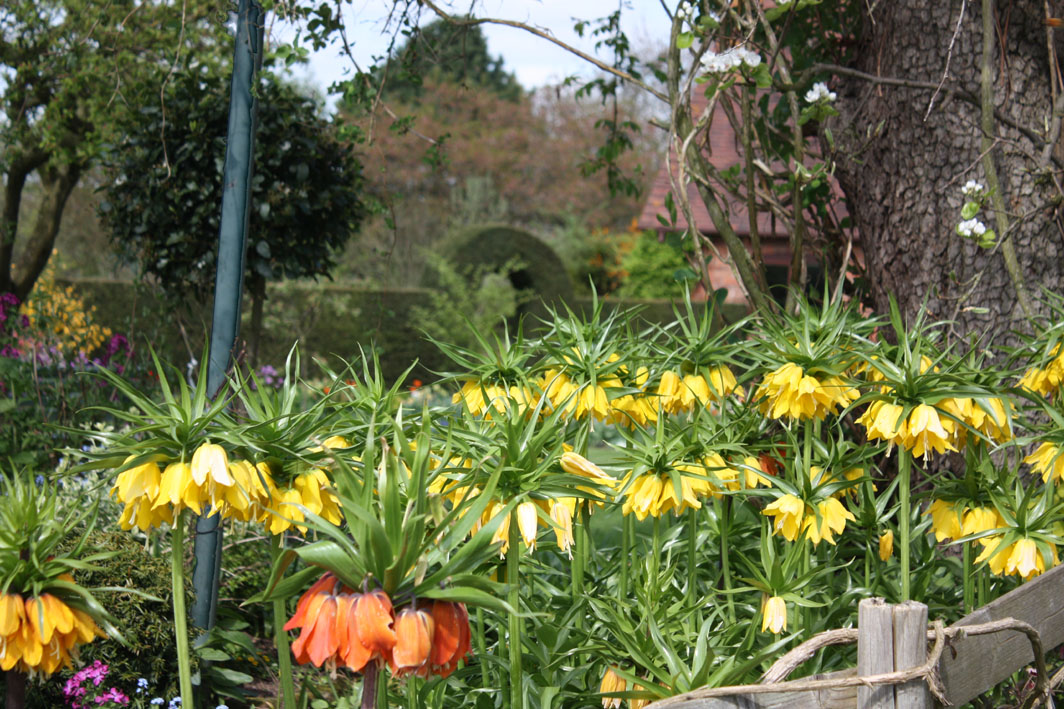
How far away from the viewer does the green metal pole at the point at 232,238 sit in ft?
8.33

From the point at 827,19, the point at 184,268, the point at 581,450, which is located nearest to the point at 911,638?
the point at 581,450

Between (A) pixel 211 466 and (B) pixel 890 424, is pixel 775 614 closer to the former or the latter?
(B) pixel 890 424

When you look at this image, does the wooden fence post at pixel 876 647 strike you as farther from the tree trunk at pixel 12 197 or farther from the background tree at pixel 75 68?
the tree trunk at pixel 12 197

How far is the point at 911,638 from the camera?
136 cm

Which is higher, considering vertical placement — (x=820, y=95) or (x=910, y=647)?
(x=820, y=95)

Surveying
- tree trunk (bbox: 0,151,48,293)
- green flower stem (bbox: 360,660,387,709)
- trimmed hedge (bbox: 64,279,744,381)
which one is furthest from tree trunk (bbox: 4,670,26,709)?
trimmed hedge (bbox: 64,279,744,381)

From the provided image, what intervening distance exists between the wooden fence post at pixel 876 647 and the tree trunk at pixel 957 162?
1919mm

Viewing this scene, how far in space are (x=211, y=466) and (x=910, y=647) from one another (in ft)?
3.37

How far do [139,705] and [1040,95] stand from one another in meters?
3.30

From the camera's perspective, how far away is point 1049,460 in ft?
6.34

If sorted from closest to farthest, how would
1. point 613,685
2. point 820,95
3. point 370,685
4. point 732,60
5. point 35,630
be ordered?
point 370,685 < point 35,630 < point 613,685 < point 732,60 < point 820,95

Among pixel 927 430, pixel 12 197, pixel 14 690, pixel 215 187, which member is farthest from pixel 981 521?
pixel 12 197

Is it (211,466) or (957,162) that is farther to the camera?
(957,162)

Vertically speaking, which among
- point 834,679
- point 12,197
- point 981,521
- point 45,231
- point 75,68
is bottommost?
point 834,679
